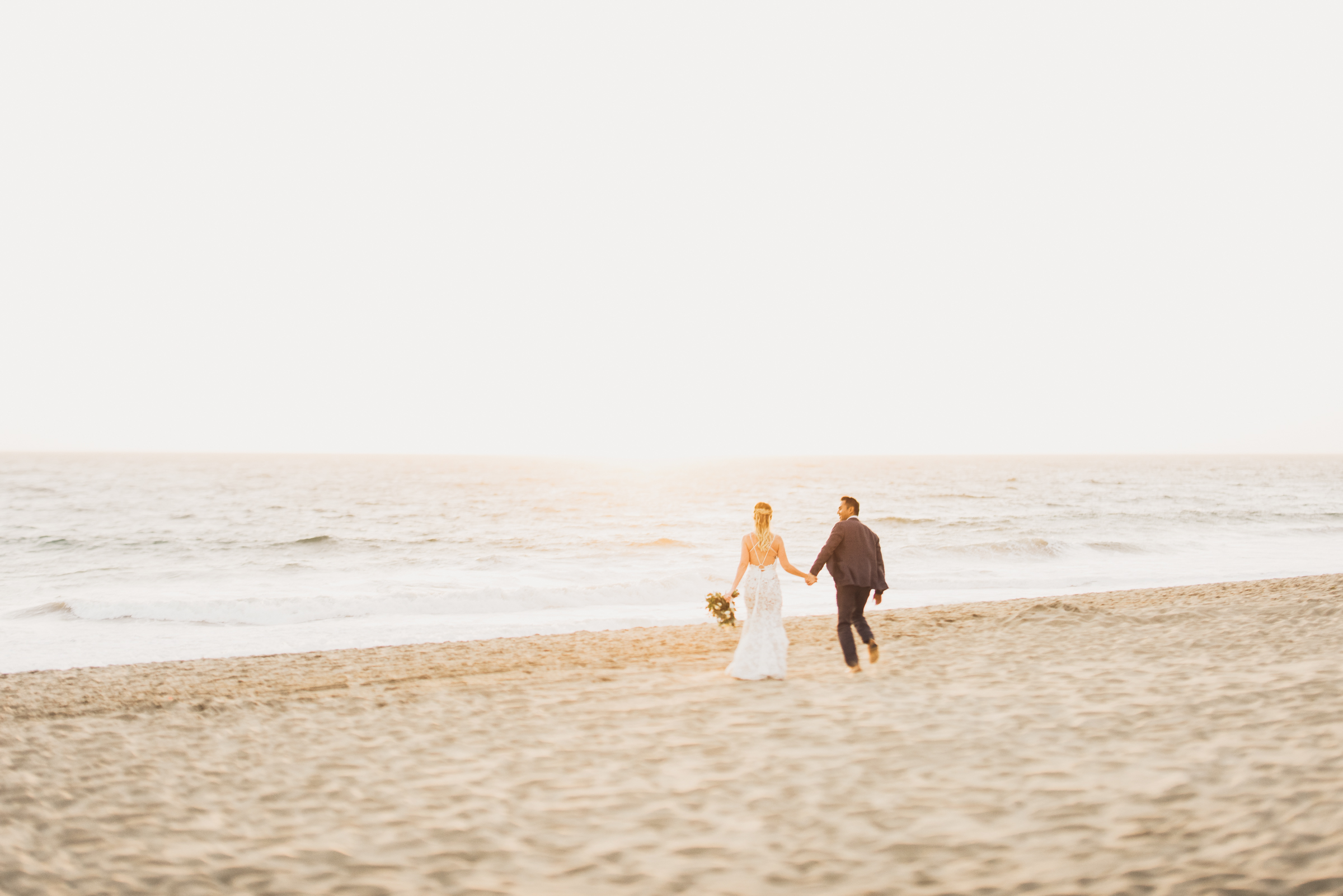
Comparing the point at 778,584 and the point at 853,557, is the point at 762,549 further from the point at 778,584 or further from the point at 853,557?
the point at 853,557

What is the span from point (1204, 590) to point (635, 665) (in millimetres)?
14072

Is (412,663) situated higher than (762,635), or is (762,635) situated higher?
(762,635)

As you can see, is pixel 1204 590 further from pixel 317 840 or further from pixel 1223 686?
pixel 317 840

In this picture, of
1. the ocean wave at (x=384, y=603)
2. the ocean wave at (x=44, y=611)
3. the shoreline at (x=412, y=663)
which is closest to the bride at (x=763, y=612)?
the shoreline at (x=412, y=663)

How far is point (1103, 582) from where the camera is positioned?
21.5 meters

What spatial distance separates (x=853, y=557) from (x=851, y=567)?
110mm

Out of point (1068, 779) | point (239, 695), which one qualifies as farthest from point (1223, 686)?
point (239, 695)

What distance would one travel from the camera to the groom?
9.16 m

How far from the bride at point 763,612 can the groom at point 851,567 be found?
0.35 m

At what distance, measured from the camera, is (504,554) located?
2984 centimetres

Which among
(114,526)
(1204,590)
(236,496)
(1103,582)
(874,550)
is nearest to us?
(874,550)

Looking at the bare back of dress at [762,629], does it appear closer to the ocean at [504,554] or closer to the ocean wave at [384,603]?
the ocean at [504,554]

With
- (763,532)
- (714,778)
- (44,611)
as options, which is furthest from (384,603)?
(714,778)

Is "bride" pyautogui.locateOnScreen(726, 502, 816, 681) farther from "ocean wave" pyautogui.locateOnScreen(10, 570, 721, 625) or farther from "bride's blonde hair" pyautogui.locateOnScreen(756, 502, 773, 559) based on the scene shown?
"ocean wave" pyautogui.locateOnScreen(10, 570, 721, 625)
